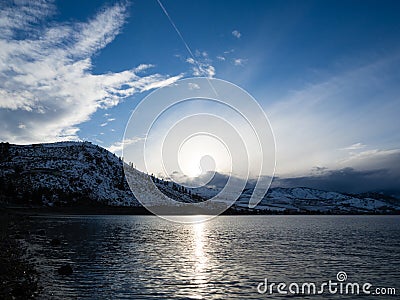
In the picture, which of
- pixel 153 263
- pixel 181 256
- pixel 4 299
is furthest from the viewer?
pixel 181 256

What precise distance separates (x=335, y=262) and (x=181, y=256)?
28.9 metres

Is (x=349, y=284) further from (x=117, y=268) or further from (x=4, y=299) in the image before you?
(x=4, y=299)

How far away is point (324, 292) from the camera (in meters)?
40.6

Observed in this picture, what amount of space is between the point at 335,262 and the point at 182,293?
37.0 m

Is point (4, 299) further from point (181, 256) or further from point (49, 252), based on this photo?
point (181, 256)

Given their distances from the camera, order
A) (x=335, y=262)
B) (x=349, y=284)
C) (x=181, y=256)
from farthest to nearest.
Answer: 1. (x=181, y=256)
2. (x=335, y=262)
3. (x=349, y=284)

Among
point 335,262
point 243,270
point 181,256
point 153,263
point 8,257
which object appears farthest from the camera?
point 181,256

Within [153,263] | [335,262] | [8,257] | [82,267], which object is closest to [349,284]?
[335,262]

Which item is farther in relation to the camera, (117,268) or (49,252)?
(49,252)

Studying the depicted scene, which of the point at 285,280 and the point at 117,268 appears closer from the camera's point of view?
the point at 285,280

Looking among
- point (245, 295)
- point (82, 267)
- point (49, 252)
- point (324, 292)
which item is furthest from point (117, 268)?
point (324, 292)

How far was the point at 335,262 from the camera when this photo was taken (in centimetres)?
6391

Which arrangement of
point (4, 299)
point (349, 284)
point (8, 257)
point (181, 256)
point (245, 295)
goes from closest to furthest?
point (4, 299)
point (245, 295)
point (349, 284)
point (8, 257)
point (181, 256)

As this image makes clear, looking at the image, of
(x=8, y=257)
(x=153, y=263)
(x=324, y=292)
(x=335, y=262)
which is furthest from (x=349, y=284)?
(x=8, y=257)
